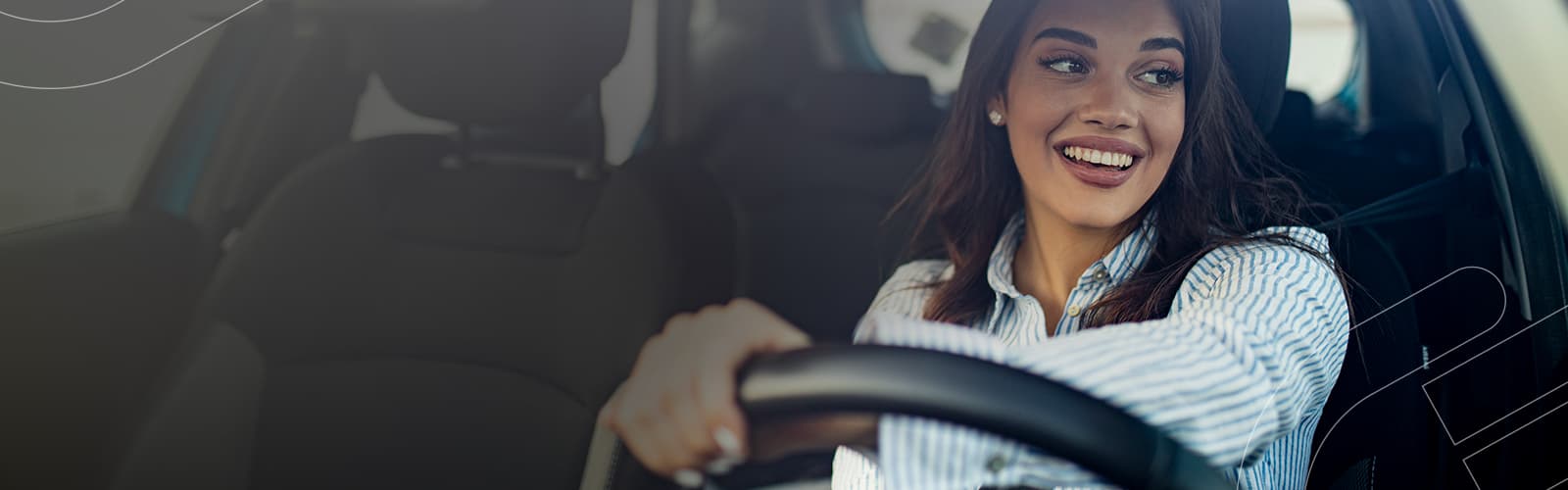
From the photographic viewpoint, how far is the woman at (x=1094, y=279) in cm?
71

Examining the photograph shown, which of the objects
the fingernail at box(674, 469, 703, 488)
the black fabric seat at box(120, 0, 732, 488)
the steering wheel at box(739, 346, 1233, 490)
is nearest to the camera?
the steering wheel at box(739, 346, 1233, 490)

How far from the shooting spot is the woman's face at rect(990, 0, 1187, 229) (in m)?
0.78

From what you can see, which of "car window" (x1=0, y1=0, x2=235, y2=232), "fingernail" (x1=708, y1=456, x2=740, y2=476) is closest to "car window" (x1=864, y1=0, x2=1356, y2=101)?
"fingernail" (x1=708, y1=456, x2=740, y2=476)

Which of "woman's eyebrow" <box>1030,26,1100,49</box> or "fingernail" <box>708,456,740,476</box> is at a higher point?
"woman's eyebrow" <box>1030,26,1100,49</box>

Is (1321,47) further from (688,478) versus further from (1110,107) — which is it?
(688,478)

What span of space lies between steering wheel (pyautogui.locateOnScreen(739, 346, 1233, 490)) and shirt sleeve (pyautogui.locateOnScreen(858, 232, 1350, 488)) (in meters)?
0.02

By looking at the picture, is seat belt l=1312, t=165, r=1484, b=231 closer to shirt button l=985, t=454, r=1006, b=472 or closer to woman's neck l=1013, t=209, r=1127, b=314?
woman's neck l=1013, t=209, r=1127, b=314

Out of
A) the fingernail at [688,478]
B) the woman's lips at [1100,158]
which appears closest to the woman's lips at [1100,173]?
the woman's lips at [1100,158]

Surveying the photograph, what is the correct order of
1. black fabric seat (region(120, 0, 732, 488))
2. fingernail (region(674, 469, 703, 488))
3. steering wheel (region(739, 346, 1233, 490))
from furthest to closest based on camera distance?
black fabric seat (region(120, 0, 732, 488)) → fingernail (region(674, 469, 703, 488)) → steering wheel (region(739, 346, 1233, 490))

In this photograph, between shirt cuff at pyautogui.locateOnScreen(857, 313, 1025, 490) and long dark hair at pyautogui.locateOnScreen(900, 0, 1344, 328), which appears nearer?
shirt cuff at pyautogui.locateOnScreen(857, 313, 1025, 490)

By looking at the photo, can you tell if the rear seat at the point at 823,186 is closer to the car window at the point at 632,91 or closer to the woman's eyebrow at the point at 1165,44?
the car window at the point at 632,91

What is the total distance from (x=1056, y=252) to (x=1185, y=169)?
0.11 metres

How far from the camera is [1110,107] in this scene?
782 millimetres

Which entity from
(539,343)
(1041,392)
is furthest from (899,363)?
(539,343)
